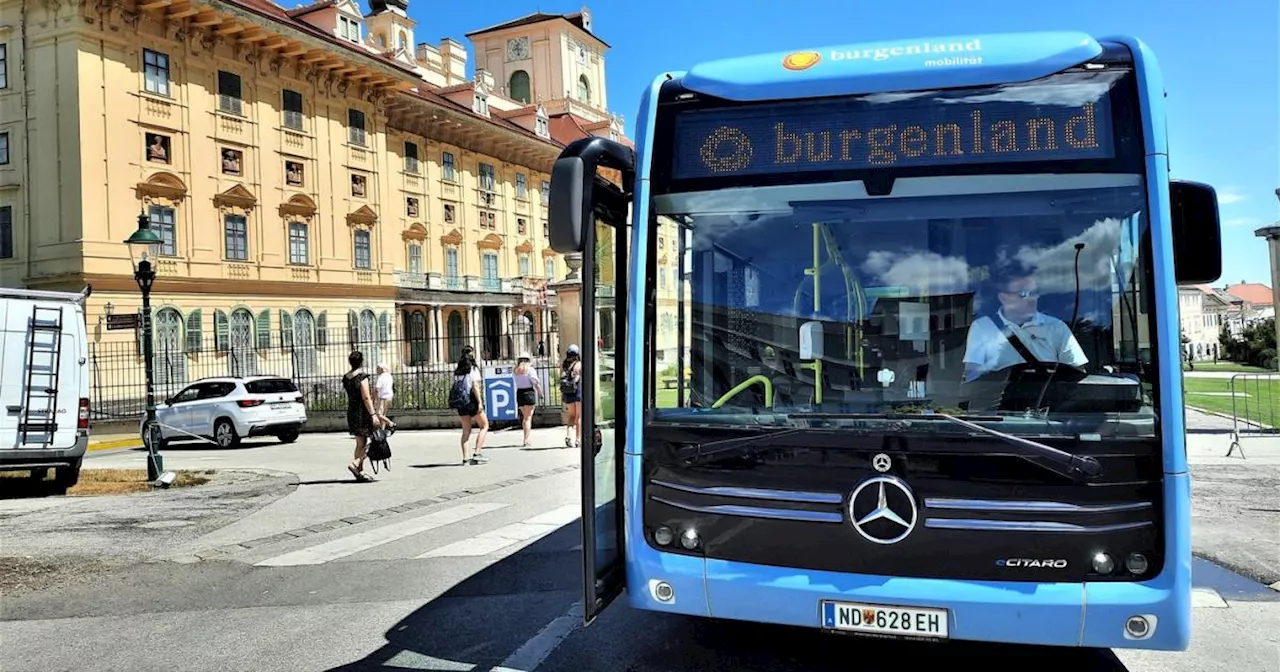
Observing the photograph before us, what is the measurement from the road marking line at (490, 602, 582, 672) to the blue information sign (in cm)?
1453

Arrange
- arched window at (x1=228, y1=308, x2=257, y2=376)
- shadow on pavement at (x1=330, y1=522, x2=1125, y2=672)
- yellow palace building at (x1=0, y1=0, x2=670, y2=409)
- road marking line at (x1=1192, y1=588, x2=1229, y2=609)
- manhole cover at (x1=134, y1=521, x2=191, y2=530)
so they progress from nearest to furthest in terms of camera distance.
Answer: shadow on pavement at (x1=330, y1=522, x2=1125, y2=672), road marking line at (x1=1192, y1=588, x2=1229, y2=609), manhole cover at (x1=134, y1=521, x2=191, y2=530), yellow palace building at (x1=0, y1=0, x2=670, y2=409), arched window at (x1=228, y1=308, x2=257, y2=376)

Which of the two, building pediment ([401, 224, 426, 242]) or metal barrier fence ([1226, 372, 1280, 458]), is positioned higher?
building pediment ([401, 224, 426, 242])

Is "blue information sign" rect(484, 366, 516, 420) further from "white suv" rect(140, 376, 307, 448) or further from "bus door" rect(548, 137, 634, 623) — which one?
"bus door" rect(548, 137, 634, 623)

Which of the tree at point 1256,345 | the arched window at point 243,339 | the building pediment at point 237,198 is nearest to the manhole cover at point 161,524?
the arched window at point 243,339

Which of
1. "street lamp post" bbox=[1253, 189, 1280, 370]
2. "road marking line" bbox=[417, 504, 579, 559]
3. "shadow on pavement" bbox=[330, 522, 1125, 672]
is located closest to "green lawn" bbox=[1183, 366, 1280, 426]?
"street lamp post" bbox=[1253, 189, 1280, 370]

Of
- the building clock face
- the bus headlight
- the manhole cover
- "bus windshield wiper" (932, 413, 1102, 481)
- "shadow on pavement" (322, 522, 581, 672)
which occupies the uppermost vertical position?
the building clock face

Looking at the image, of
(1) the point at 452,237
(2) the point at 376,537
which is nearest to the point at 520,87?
(1) the point at 452,237

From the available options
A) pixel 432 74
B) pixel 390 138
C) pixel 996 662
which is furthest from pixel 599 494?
pixel 432 74

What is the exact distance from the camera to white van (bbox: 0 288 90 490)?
1190 centimetres

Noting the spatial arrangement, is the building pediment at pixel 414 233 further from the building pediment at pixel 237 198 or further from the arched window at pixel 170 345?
the arched window at pixel 170 345

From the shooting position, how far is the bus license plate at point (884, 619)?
3.94 m

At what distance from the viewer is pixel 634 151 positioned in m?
4.71

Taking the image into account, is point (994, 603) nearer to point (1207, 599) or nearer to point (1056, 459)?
point (1056, 459)

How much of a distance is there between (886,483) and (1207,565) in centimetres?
456
